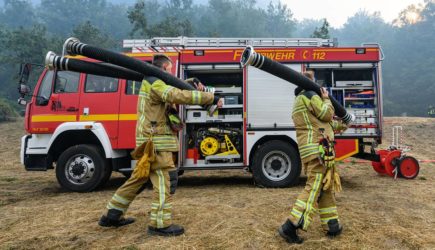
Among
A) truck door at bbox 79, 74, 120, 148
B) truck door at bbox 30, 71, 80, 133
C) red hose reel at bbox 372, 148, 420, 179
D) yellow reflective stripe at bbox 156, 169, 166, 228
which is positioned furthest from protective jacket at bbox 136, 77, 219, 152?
red hose reel at bbox 372, 148, 420, 179

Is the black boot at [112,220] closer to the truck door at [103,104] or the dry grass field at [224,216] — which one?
the dry grass field at [224,216]

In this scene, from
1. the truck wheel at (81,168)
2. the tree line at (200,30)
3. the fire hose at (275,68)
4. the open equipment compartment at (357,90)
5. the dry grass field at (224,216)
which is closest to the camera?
the fire hose at (275,68)

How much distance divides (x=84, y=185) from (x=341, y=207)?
14.4 feet

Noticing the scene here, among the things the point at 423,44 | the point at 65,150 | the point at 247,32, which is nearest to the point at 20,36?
the point at 65,150

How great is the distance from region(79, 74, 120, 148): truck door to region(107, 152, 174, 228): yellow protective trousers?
2.69m

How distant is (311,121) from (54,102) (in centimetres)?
487

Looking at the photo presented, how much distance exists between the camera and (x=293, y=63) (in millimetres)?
6648

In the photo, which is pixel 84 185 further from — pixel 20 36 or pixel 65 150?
pixel 20 36

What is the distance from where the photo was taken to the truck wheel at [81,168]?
20.6ft

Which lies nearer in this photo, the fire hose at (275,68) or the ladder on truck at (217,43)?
the fire hose at (275,68)

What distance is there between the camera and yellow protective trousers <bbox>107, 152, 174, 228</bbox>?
368 centimetres

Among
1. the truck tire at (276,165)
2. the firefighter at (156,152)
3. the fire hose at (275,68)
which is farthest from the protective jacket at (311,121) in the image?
the truck tire at (276,165)

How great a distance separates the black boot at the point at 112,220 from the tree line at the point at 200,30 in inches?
1216

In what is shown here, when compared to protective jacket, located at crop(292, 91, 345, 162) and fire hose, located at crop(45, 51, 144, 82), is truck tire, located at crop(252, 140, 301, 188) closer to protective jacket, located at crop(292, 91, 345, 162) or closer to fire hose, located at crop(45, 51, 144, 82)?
protective jacket, located at crop(292, 91, 345, 162)
